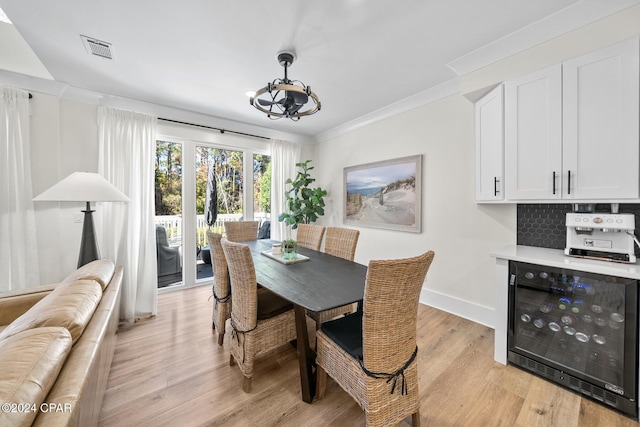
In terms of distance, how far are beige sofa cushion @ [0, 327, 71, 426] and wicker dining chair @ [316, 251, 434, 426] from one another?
3.83 ft

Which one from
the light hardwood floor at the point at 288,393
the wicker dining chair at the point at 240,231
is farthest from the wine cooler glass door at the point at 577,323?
the wicker dining chair at the point at 240,231

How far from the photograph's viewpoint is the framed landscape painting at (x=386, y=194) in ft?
10.5

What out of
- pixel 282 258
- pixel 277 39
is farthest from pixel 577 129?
pixel 282 258

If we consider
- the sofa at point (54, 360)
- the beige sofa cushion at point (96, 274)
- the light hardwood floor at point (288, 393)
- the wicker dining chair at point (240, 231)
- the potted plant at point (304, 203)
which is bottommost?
the light hardwood floor at point (288, 393)

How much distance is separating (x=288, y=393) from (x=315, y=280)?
2.60 feet

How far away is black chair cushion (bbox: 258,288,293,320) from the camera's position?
1834 millimetres

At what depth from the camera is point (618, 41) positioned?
64.2 inches

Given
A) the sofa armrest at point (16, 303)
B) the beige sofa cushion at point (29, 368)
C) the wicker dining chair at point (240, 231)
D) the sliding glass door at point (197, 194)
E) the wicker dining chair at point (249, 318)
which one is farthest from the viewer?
the sliding glass door at point (197, 194)

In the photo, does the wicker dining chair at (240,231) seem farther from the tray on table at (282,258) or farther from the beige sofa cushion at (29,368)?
the beige sofa cushion at (29,368)

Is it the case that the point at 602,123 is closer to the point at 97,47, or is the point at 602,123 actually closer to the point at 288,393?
the point at 288,393

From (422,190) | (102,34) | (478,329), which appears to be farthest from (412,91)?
(102,34)

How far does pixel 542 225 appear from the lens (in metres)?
2.25

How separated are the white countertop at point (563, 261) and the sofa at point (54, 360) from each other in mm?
2582

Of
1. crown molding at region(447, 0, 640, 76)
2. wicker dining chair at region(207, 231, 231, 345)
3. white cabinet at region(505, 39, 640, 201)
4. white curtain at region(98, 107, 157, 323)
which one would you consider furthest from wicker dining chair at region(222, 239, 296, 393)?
crown molding at region(447, 0, 640, 76)
